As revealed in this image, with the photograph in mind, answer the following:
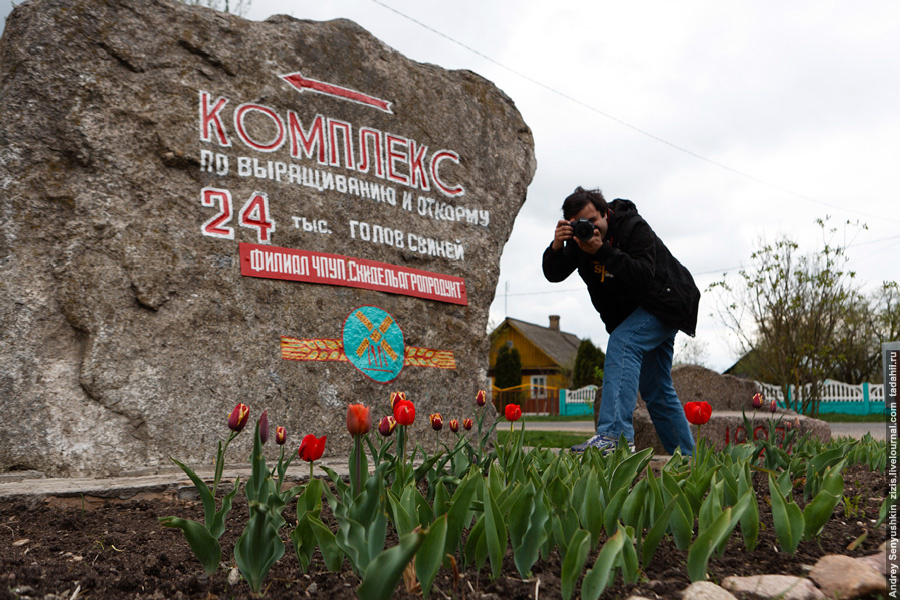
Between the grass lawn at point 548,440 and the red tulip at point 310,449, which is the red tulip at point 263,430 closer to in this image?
the red tulip at point 310,449

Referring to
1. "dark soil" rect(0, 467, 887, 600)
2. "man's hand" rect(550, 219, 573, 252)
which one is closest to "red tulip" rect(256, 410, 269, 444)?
"dark soil" rect(0, 467, 887, 600)

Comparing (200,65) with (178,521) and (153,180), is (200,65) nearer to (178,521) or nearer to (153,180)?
(153,180)

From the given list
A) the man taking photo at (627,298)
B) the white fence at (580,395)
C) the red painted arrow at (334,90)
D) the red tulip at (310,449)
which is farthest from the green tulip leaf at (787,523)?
the white fence at (580,395)

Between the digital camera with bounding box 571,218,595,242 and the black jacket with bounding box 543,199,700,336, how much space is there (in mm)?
82

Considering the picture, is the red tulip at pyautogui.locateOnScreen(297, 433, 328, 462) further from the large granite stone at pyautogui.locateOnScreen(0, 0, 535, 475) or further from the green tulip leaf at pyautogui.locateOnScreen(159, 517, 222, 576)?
the large granite stone at pyautogui.locateOnScreen(0, 0, 535, 475)

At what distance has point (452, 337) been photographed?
4309mm

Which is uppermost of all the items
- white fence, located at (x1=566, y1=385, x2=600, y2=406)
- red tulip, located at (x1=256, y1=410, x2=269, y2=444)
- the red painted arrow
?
the red painted arrow

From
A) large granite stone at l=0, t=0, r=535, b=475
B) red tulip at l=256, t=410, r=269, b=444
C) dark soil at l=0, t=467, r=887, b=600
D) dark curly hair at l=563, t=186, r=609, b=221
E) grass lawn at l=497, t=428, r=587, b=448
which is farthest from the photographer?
grass lawn at l=497, t=428, r=587, b=448

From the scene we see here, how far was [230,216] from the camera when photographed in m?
3.63

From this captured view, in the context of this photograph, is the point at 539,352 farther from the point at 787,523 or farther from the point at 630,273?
the point at 787,523

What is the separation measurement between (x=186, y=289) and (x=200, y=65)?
1.28 m

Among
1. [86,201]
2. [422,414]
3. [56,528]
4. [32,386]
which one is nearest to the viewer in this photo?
[56,528]

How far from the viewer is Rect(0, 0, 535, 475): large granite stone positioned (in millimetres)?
3150

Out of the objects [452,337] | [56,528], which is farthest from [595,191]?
[56,528]
